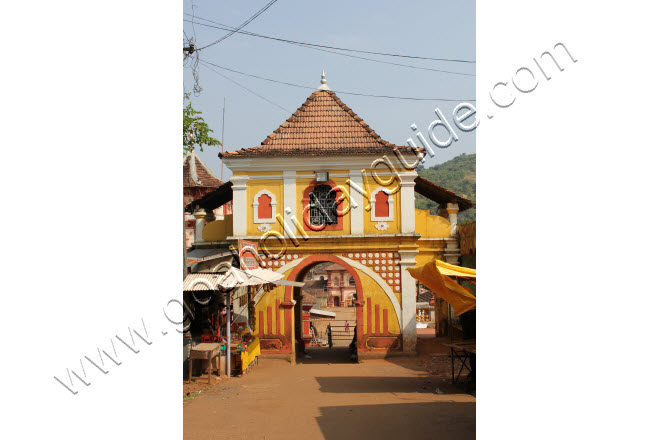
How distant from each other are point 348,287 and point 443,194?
1261 inches

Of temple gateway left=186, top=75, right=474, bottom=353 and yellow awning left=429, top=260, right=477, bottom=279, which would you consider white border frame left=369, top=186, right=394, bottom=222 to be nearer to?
temple gateway left=186, top=75, right=474, bottom=353

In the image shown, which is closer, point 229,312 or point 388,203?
point 229,312

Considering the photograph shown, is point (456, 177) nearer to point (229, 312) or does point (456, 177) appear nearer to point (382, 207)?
point (382, 207)

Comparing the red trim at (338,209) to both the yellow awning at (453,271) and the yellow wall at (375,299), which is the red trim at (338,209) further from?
the yellow awning at (453,271)

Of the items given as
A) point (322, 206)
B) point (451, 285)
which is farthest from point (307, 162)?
point (451, 285)

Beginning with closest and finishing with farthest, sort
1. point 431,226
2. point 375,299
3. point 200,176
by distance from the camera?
point 375,299 → point 431,226 → point 200,176

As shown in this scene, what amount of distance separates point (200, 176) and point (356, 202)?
47.1 ft

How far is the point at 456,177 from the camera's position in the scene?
75.8m

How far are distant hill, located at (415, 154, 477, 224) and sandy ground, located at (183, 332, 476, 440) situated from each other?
48416 millimetres

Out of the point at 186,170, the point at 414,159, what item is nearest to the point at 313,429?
the point at 414,159

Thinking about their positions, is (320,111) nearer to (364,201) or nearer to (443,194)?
(364,201)

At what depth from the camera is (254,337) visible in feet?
44.7

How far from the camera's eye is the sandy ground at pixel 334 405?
732 centimetres

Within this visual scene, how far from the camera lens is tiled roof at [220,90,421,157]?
14562 mm
